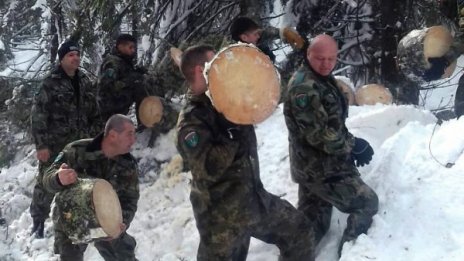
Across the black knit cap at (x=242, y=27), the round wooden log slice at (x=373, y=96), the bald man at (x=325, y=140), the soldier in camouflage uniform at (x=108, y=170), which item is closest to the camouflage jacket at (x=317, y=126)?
the bald man at (x=325, y=140)

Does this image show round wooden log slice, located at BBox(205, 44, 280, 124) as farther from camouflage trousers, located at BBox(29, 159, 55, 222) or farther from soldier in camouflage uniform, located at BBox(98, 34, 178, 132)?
Answer: soldier in camouflage uniform, located at BBox(98, 34, 178, 132)

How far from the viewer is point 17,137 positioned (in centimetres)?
1098

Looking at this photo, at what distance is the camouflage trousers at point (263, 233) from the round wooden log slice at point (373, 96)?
3011 millimetres

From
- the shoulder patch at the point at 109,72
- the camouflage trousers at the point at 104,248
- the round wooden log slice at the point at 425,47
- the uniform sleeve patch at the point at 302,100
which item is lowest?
the camouflage trousers at the point at 104,248

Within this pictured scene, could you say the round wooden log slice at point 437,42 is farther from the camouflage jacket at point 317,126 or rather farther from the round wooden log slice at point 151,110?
the round wooden log slice at point 151,110

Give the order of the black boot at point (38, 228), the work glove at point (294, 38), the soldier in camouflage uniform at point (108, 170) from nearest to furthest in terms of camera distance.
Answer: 1. the soldier in camouflage uniform at point (108, 170)
2. the work glove at point (294, 38)
3. the black boot at point (38, 228)

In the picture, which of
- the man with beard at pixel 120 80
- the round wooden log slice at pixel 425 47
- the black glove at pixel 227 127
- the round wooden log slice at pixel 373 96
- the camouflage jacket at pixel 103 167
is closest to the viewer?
the black glove at pixel 227 127

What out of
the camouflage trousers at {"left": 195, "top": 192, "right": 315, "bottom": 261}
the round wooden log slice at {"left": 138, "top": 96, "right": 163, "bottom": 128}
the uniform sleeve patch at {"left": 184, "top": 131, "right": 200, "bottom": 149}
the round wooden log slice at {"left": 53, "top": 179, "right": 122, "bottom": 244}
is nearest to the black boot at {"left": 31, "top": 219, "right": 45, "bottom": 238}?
the round wooden log slice at {"left": 138, "top": 96, "right": 163, "bottom": 128}

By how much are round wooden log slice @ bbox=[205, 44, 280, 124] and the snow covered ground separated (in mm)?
1281

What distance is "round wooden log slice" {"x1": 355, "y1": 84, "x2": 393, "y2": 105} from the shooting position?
7.09 meters

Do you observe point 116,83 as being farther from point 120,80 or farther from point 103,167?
point 103,167

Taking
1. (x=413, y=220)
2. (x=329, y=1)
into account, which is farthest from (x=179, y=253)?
(x=329, y=1)

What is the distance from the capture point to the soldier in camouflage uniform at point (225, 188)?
4.04 m

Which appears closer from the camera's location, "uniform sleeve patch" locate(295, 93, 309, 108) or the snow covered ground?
the snow covered ground
